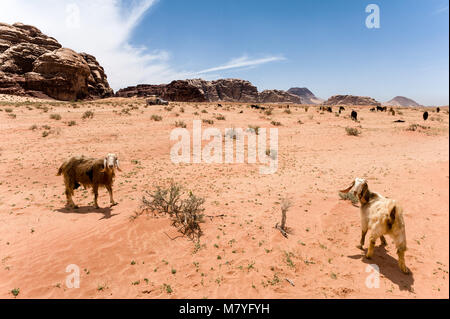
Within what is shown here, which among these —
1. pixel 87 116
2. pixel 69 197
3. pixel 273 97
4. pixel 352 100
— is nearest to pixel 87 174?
pixel 69 197

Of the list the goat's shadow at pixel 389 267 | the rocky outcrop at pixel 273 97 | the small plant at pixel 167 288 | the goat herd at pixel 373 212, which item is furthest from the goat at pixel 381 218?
the rocky outcrop at pixel 273 97

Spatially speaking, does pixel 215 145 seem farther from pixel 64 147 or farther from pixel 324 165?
pixel 64 147

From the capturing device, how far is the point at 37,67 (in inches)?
2427

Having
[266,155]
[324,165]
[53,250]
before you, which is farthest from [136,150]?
[324,165]

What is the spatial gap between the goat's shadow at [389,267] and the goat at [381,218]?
12 centimetres

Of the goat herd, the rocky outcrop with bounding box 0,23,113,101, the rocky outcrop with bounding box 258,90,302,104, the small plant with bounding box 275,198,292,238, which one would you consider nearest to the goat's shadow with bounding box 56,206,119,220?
the goat herd

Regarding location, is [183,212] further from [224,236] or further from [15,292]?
[15,292]

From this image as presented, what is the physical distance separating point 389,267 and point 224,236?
397 centimetres

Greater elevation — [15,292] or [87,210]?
[87,210]

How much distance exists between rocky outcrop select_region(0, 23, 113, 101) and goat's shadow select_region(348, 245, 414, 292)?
7739 centimetres

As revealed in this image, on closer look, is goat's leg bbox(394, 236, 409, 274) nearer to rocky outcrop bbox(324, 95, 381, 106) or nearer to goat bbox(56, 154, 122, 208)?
goat bbox(56, 154, 122, 208)

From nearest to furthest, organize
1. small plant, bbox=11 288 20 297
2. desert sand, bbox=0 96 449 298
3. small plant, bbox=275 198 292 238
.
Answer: small plant, bbox=11 288 20 297, desert sand, bbox=0 96 449 298, small plant, bbox=275 198 292 238

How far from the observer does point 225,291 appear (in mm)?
4605

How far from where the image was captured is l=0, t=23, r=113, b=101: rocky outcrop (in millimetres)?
58312
